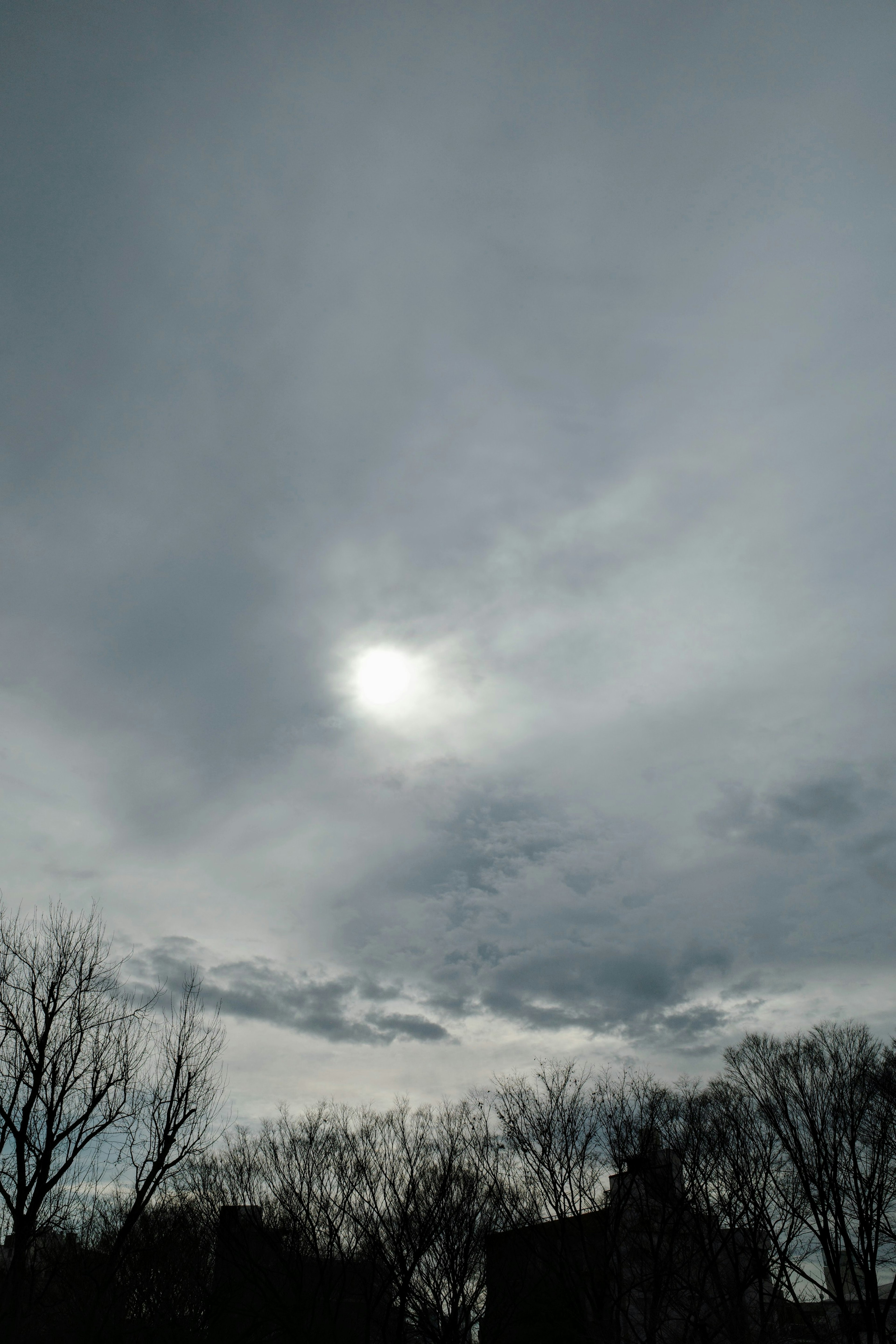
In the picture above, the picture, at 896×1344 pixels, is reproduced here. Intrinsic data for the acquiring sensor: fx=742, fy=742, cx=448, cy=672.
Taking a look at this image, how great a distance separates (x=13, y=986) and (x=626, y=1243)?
2341 cm

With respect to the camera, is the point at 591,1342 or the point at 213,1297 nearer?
the point at 213,1297

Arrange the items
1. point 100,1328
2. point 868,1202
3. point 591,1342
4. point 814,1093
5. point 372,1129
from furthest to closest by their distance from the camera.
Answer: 1. point 372,1129
2. point 814,1093
3. point 868,1202
4. point 591,1342
5. point 100,1328

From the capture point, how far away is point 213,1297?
7.75m

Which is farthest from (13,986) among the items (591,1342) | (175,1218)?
(175,1218)

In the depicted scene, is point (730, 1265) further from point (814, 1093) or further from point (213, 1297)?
point (213, 1297)

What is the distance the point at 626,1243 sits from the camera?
26.6m

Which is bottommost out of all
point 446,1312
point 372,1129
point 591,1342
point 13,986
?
point 446,1312

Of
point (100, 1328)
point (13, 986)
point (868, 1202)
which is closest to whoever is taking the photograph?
point (100, 1328)

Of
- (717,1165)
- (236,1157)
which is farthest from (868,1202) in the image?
(236,1157)

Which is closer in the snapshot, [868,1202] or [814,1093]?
[868,1202]

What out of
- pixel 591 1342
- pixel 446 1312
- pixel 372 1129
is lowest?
pixel 446 1312

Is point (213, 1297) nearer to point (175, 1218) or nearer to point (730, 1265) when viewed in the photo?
point (175, 1218)

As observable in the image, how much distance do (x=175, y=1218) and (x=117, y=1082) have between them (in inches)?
617

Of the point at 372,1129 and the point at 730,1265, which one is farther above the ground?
the point at 372,1129
